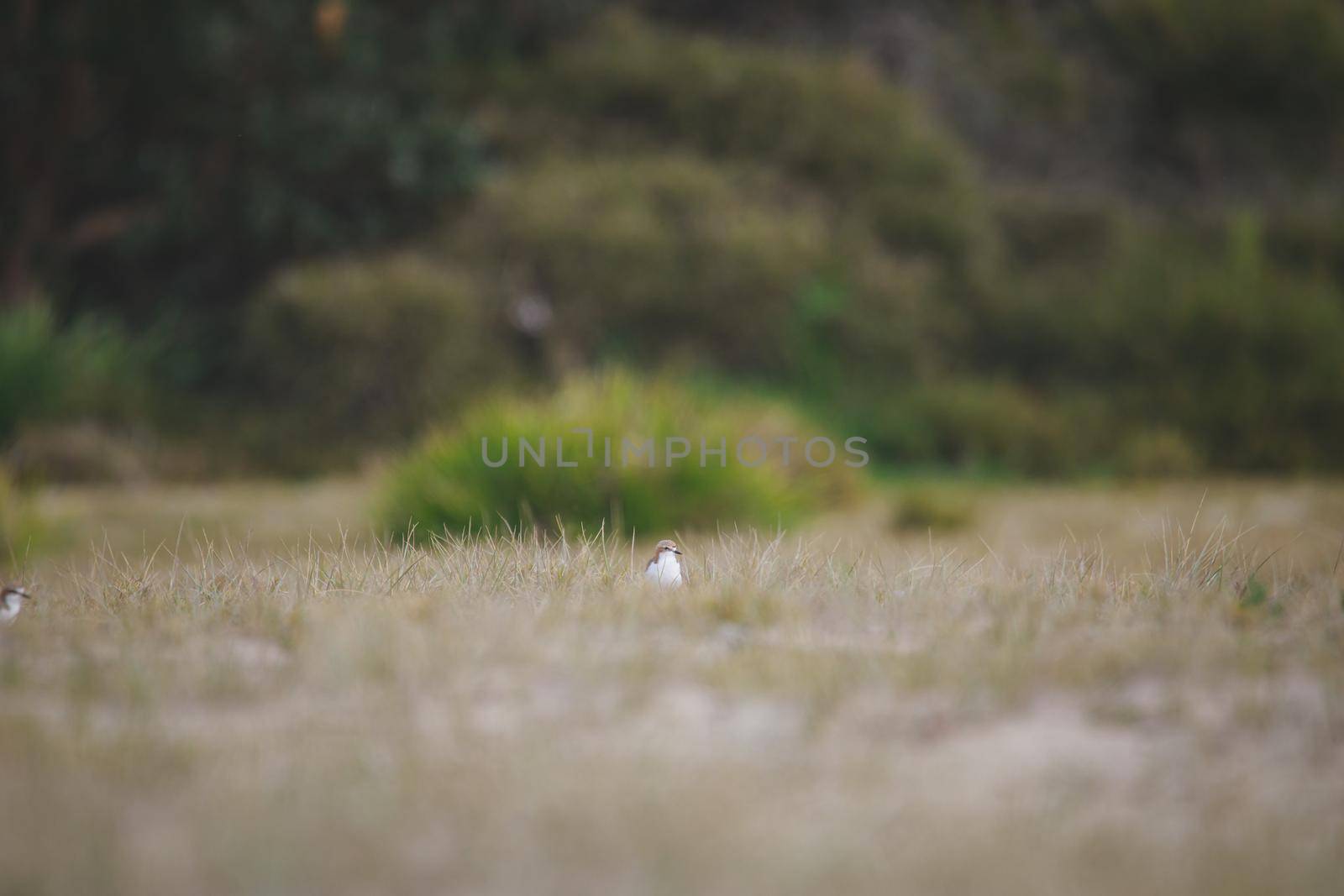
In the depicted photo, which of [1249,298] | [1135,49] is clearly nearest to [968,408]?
[1249,298]

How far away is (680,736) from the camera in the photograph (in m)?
1.78

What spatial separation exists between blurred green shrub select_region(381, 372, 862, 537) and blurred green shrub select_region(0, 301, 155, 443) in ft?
11.4

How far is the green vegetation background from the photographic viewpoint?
9.45 metres

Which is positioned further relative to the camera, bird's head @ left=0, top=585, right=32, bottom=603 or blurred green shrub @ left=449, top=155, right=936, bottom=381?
blurred green shrub @ left=449, top=155, right=936, bottom=381

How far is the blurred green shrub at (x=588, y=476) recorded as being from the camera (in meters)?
5.27

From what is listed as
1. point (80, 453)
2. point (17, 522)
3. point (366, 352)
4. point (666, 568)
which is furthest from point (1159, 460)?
point (80, 453)

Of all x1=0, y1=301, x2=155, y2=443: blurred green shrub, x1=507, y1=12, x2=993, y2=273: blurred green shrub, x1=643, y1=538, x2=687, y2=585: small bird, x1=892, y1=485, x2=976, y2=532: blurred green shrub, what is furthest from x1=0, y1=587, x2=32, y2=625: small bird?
x1=507, y1=12, x2=993, y2=273: blurred green shrub

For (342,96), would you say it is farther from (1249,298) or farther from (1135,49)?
(1135,49)

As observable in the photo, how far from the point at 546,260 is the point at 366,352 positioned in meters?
1.84

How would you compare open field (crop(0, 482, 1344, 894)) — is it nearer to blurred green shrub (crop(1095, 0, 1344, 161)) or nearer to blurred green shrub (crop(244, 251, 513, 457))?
blurred green shrub (crop(244, 251, 513, 457))

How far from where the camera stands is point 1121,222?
1314cm

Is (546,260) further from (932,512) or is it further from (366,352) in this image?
(932,512)

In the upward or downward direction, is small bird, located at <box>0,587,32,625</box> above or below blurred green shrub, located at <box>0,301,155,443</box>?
above

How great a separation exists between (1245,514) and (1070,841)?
5.96 metres
